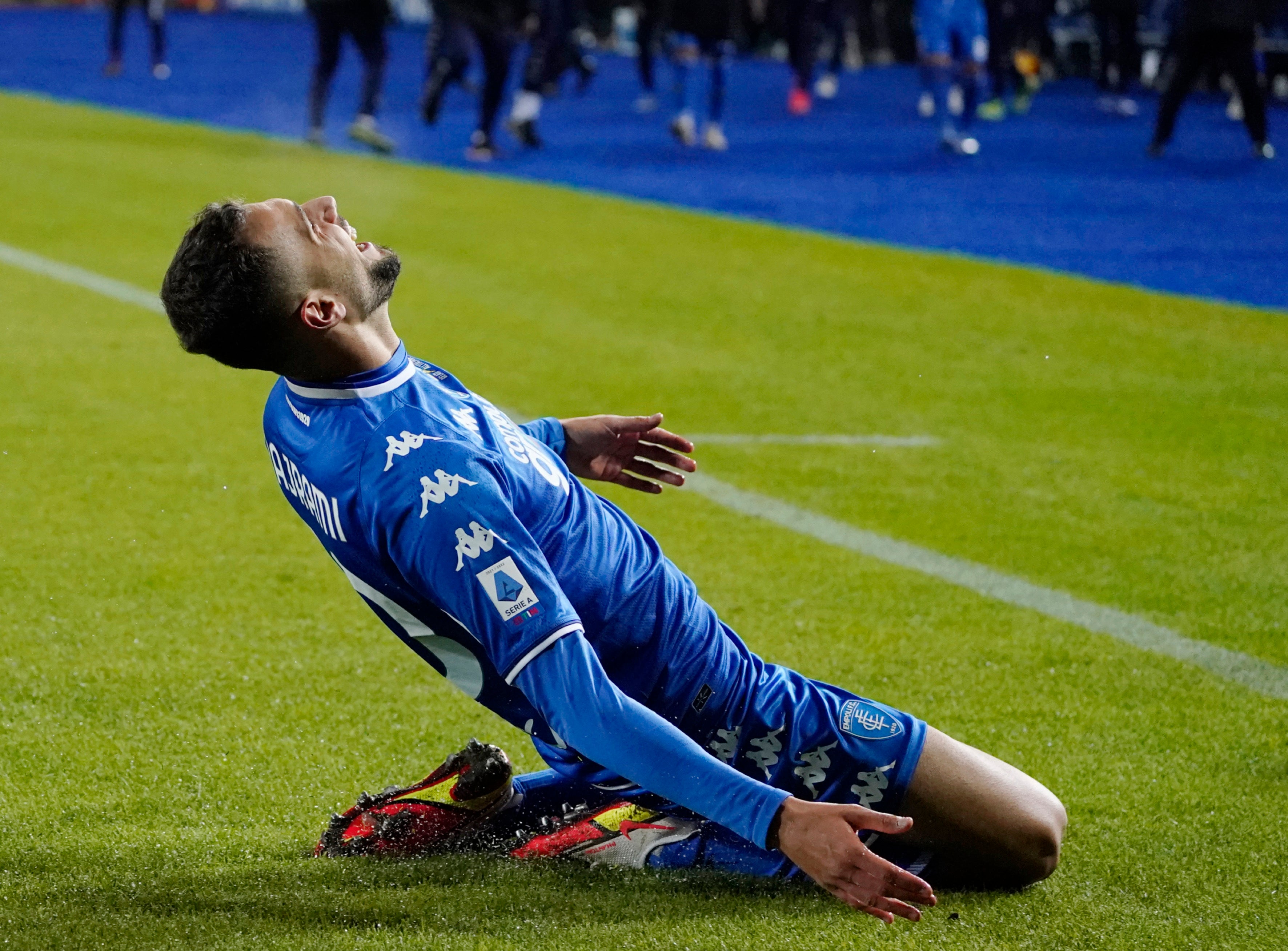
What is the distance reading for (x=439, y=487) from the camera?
8.77 feet

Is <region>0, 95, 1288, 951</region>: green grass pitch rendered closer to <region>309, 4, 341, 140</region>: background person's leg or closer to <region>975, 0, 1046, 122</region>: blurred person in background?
<region>309, 4, 341, 140</region>: background person's leg

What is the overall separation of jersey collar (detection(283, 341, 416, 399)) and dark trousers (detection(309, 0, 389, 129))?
1421 cm

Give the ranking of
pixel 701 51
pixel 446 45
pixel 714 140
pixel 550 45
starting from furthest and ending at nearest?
1. pixel 550 45
2. pixel 446 45
3. pixel 714 140
4. pixel 701 51

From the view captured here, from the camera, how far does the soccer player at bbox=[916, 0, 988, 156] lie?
17719 millimetres

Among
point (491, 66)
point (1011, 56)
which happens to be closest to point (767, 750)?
point (491, 66)

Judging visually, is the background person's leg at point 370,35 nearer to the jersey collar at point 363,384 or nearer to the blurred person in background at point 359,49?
the blurred person in background at point 359,49

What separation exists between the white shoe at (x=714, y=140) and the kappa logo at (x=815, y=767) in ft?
51.6

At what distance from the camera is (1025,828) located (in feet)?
→ 10.5

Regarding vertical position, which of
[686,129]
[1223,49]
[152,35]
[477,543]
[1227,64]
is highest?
[1223,49]

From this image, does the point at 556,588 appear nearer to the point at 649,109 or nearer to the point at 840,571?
the point at 840,571

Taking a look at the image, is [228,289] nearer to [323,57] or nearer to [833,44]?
Answer: [323,57]

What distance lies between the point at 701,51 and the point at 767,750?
15.8m

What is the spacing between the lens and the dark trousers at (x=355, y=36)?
54.0 ft

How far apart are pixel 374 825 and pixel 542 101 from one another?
71.0 feet
